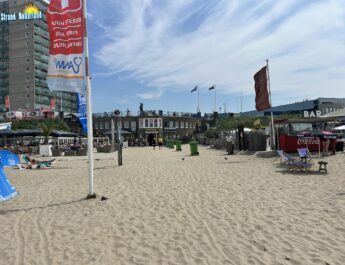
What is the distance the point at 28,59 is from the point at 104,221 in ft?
323

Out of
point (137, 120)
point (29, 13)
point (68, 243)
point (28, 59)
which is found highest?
point (29, 13)

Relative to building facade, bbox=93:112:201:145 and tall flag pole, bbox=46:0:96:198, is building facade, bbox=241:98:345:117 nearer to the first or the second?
building facade, bbox=93:112:201:145

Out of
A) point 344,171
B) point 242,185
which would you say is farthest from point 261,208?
point 344,171

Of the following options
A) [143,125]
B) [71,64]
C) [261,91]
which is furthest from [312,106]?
[71,64]

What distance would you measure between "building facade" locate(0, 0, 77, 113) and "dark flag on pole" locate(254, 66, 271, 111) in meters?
81.3

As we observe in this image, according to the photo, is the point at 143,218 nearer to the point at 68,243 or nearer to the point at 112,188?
the point at 68,243

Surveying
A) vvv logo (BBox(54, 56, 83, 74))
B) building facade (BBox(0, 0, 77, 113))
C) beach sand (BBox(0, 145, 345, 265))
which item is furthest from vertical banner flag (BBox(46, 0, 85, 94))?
building facade (BBox(0, 0, 77, 113))

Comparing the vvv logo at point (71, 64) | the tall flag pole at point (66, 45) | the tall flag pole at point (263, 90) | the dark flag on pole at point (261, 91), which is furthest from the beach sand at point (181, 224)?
the dark flag on pole at point (261, 91)

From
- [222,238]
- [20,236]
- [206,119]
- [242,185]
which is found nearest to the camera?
[222,238]

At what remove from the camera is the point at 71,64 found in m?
8.14

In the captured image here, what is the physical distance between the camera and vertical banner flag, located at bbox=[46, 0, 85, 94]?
8.08 m

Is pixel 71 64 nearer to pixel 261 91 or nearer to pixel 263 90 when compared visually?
pixel 263 90

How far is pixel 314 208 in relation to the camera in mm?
6637

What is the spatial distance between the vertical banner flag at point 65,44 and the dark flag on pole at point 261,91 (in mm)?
13862
